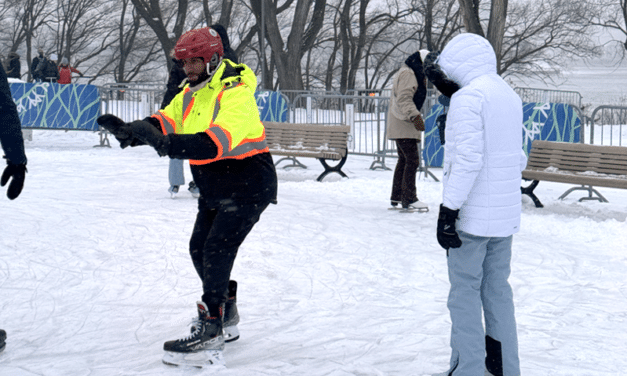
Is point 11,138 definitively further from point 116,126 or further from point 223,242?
point 223,242

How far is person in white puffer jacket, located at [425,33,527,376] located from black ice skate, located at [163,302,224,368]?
1.16m

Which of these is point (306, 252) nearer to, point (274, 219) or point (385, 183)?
point (274, 219)

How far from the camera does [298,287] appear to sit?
498cm

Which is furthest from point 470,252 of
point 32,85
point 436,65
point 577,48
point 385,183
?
point 577,48

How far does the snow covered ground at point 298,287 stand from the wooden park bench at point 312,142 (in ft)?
6.26

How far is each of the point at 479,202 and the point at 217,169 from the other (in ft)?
4.11

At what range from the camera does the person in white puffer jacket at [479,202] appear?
3025 mm

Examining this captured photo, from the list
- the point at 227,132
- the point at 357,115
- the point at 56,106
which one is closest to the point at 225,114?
the point at 227,132

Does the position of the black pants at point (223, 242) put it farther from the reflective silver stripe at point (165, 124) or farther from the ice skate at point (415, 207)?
the ice skate at point (415, 207)

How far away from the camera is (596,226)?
281 inches

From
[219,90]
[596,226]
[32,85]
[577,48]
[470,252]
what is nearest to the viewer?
[470,252]

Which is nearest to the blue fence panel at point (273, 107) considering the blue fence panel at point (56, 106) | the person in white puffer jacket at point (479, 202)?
the blue fence panel at point (56, 106)

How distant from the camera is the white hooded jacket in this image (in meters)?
3.01

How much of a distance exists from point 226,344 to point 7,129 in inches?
62.1
